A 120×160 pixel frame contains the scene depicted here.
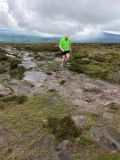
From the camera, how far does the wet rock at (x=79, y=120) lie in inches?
434

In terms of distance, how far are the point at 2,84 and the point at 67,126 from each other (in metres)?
8.48

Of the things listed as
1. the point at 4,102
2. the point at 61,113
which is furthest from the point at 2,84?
the point at 61,113

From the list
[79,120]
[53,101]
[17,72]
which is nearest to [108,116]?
[79,120]

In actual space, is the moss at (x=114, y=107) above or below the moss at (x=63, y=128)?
below

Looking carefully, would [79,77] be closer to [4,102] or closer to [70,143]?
[4,102]

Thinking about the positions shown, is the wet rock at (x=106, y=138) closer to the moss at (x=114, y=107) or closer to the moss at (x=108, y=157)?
the moss at (x=108, y=157)

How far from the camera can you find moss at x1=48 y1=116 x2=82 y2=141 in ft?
33.2

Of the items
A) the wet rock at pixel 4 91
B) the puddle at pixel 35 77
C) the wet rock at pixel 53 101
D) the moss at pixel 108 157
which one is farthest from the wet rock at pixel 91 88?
the moss at pixel 108 157

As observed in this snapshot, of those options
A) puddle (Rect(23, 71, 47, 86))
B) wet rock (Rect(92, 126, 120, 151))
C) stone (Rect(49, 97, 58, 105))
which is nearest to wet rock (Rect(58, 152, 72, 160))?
wet rock (Rect(92, 126, 120, 151))

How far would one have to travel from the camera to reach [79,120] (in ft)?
37.6

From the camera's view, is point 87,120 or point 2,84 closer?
point 87,120

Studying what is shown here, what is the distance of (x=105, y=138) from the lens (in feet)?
32.7

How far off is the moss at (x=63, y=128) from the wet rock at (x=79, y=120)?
0.19 m

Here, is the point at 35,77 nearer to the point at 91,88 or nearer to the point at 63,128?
the point at 91,88
